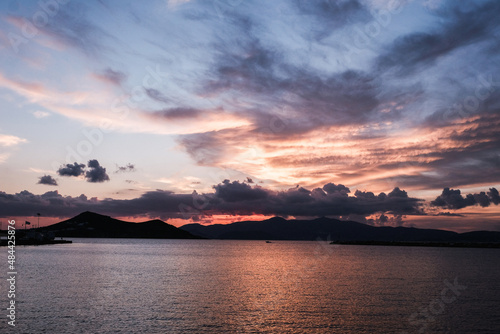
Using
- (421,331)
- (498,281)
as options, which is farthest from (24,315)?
(498,281)

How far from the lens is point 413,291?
236 ft

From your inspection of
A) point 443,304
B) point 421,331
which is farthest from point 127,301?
point 443,304

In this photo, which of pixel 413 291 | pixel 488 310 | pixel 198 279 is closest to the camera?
pixel 488 310

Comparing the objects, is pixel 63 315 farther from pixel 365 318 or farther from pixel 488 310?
pixel 488 310

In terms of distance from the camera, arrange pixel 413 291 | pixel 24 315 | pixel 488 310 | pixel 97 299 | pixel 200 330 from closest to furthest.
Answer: pixel 200 330, pixel 24 315, pixel 488 310, pixel 97 299, pixel 413 291

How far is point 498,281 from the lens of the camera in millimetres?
90812

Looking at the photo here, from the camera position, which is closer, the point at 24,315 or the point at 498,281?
the point at 24,315

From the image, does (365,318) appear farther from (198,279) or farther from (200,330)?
(198,279)

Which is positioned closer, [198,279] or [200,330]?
[200,330]

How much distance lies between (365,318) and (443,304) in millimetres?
18245

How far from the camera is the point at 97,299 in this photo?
58.7 m

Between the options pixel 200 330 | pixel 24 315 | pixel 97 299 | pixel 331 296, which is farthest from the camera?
pixel 331 296

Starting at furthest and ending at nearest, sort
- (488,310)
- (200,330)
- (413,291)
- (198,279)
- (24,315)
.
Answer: (198,279) < (413,291) < (488,310) < (24,315) < (200,330)

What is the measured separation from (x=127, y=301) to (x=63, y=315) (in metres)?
11.8
